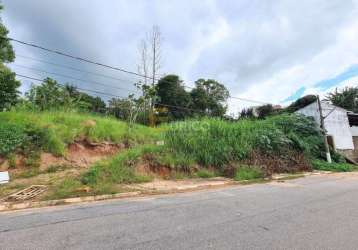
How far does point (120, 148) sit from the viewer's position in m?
12.9

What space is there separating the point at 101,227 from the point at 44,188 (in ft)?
13.6

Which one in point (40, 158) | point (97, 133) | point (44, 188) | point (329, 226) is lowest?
point (329, 226)

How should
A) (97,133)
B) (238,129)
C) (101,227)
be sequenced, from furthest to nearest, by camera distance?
(238,129) < (97,133) < (101,227)

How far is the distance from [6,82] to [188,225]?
1830cm

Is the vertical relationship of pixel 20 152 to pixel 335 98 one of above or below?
below

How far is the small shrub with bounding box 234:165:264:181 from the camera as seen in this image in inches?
447

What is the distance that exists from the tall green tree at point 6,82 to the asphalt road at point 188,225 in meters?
14.7

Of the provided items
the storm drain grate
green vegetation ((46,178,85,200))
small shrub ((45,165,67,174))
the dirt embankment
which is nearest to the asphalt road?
green vegetation ((46,178,85,200))

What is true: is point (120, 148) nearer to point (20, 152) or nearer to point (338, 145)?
point (20, 152)

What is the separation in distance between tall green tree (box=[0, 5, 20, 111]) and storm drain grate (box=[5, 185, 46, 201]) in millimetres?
11496

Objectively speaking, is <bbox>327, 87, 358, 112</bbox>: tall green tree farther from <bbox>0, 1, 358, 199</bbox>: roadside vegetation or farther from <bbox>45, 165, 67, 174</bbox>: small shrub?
<bbox>45, 165, 67, 174</bbox>: small shrub

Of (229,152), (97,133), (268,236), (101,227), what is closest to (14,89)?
(97,133)

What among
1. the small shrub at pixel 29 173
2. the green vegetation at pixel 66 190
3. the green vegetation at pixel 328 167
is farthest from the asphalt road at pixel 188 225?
the green vegetation at pixel 328 167

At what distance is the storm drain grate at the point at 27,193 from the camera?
673cm
